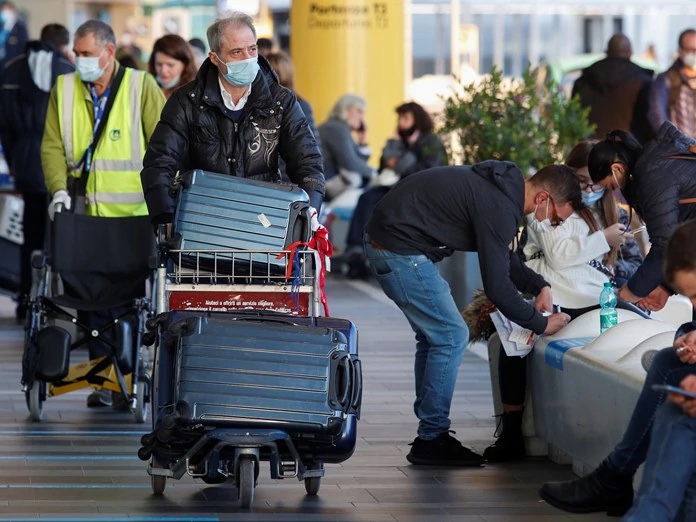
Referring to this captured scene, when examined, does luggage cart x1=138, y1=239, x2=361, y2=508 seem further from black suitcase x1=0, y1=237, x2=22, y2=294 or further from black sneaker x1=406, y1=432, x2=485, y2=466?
black suitcase x1=0, y1=237, x2=22, y2=294

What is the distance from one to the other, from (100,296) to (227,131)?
1391 millimetres

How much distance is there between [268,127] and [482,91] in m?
4.11

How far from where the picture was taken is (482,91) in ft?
33.3

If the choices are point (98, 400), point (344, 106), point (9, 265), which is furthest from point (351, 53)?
point (98, 400)

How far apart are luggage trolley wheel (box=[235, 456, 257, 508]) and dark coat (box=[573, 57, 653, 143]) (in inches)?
303

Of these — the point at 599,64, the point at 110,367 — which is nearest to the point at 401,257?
the point at 110,367

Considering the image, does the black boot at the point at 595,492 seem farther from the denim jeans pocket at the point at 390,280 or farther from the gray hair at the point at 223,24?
the gray hair at the point at 223,24

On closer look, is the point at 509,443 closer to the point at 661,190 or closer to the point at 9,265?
the point at 661,190

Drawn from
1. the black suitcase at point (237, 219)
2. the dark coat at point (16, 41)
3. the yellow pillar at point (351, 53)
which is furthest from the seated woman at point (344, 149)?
the black suitcase at point (237, 219)

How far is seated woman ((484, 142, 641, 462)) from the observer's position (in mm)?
6398

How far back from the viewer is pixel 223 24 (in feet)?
20.3

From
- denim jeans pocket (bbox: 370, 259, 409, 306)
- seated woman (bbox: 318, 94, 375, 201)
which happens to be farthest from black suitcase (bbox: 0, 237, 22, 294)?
denim jeans pocket (bbox: 370, 259, 409, 306)

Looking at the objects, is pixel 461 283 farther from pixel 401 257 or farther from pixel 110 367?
pixel 401 257

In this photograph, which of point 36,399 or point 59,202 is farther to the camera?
point 59,202
